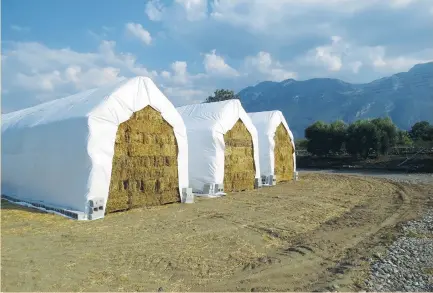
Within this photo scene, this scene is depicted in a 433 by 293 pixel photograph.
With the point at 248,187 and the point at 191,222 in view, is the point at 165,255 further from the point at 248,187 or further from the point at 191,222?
the point at 248,187

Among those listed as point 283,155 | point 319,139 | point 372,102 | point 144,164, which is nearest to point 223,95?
point 319,139

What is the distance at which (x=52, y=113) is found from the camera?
11.9 m

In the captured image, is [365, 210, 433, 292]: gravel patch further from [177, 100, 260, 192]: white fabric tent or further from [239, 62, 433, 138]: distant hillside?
[239, 62, 433, 138]: distant hillside

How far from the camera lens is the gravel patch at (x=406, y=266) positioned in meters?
5.18

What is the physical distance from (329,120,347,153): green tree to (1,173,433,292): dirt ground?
28217 mm

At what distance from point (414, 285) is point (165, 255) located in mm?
3925

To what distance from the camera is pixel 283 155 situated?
21812 millimetres

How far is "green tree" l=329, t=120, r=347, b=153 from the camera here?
38969 millimetres

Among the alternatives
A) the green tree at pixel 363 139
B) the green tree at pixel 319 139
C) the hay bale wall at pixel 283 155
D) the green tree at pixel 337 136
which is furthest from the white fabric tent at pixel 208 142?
the green tree at pixel 319 139

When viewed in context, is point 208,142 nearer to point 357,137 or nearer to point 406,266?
point 406,266

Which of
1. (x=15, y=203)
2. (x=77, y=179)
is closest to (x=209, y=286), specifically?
(x=77, y=179)

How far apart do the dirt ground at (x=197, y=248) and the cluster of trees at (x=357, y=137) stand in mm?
26201

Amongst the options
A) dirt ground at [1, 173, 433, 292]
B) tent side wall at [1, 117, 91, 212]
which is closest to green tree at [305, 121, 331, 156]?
dirt ground at [1, 173, 433, 292]

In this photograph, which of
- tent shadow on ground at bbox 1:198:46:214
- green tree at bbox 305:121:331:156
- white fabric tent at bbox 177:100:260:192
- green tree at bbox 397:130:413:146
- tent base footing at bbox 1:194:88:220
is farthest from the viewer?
green tree at bbox 397:130:413:146
